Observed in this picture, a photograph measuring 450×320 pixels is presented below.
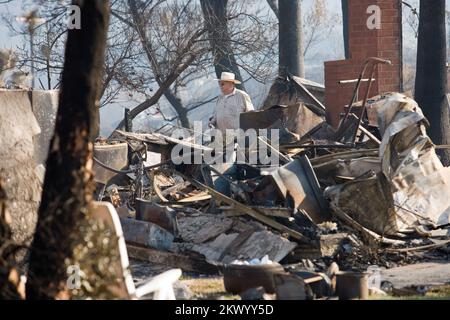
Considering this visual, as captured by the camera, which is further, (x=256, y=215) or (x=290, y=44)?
(x=290, y=44)

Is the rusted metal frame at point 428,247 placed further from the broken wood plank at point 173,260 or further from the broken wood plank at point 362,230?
the broken wood plank at point 173,260

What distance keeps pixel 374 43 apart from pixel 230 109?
16.5 feet

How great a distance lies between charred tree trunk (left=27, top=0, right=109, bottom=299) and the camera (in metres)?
5.93

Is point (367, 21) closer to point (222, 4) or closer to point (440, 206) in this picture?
point (440, 206)

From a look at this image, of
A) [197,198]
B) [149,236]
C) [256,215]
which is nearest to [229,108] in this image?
[197,198]

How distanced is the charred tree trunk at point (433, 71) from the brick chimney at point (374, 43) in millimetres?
545

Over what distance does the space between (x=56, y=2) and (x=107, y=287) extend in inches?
796

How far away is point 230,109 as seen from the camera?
1566 cm

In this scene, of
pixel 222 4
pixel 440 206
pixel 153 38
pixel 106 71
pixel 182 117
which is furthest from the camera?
pixel 182 117

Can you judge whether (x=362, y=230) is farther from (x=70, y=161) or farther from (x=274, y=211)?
(x=70, y=161)

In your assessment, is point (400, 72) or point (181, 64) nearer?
point (400, 72)

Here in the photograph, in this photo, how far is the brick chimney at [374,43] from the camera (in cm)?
1922

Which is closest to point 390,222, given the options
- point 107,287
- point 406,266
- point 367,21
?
point 406,266

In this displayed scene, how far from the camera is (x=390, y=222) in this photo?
12.0 metres
